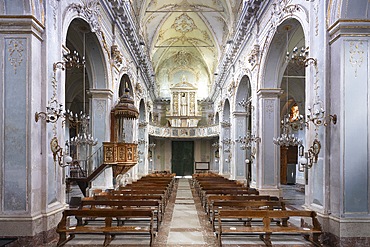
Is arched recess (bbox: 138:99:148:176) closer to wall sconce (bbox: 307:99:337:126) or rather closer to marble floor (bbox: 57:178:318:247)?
marble floor (bbox: 57:178:318:247)

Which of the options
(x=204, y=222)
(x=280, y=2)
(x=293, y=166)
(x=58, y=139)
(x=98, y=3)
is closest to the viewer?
(x=58, y=139)

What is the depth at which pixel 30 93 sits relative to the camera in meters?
6.68

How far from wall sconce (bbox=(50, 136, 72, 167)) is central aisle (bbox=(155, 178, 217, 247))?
2.76 m

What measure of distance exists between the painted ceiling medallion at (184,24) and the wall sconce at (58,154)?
19.4 m

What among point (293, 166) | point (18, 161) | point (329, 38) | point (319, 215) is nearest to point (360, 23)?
point (329, 38)

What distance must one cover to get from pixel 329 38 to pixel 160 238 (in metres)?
5.58

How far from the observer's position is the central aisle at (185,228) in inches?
283

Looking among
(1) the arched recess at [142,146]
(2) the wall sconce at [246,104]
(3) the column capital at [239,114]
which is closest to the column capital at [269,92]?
(2) the wall sconce at [246,104]

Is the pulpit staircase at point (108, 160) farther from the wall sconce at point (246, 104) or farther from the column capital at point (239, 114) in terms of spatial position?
the column capital at point (239, 114)

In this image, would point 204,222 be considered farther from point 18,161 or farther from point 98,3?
point 98,3

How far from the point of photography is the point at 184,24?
2666cm

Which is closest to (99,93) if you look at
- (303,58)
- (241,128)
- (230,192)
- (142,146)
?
(230,192)

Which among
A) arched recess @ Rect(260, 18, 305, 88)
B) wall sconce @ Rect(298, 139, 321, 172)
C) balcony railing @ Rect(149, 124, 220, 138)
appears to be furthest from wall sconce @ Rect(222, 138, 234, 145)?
wall sconce @ Rect(298, 139, 321, 172)

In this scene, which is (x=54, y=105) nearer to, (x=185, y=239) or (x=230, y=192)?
(x=185, y=239)
